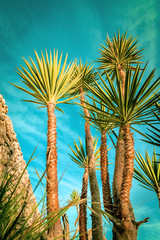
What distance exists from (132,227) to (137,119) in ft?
7.04

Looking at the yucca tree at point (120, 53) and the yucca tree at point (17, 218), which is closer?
the yucca tree at point (17, 218)

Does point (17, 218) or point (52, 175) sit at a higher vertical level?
point (52, 175)

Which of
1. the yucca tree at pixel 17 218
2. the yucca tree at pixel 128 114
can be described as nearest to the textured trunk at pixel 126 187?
the yucca tree at pixel 128 114

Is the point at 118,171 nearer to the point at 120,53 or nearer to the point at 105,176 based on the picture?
the point at 105,176

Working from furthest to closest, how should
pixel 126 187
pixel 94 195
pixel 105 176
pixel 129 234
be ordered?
pixel 105 176, pixel 94 195, pixel 126 187, pixel 129 234

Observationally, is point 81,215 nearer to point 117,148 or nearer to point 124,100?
point 117,148

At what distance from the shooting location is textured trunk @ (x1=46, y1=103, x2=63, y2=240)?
10.3ft

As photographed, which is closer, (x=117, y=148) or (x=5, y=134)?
(x=117, y=148)

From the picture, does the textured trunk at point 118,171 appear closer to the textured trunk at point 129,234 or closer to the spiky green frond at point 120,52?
the textured trunk at point 129,234

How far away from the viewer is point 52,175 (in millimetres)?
3693

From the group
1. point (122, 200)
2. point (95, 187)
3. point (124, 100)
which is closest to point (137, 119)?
point (124, 100)

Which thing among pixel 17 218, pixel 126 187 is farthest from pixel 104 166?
pixel 17 218

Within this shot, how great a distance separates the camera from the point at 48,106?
15.1 ft

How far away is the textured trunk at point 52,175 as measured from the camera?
3.14 metres
